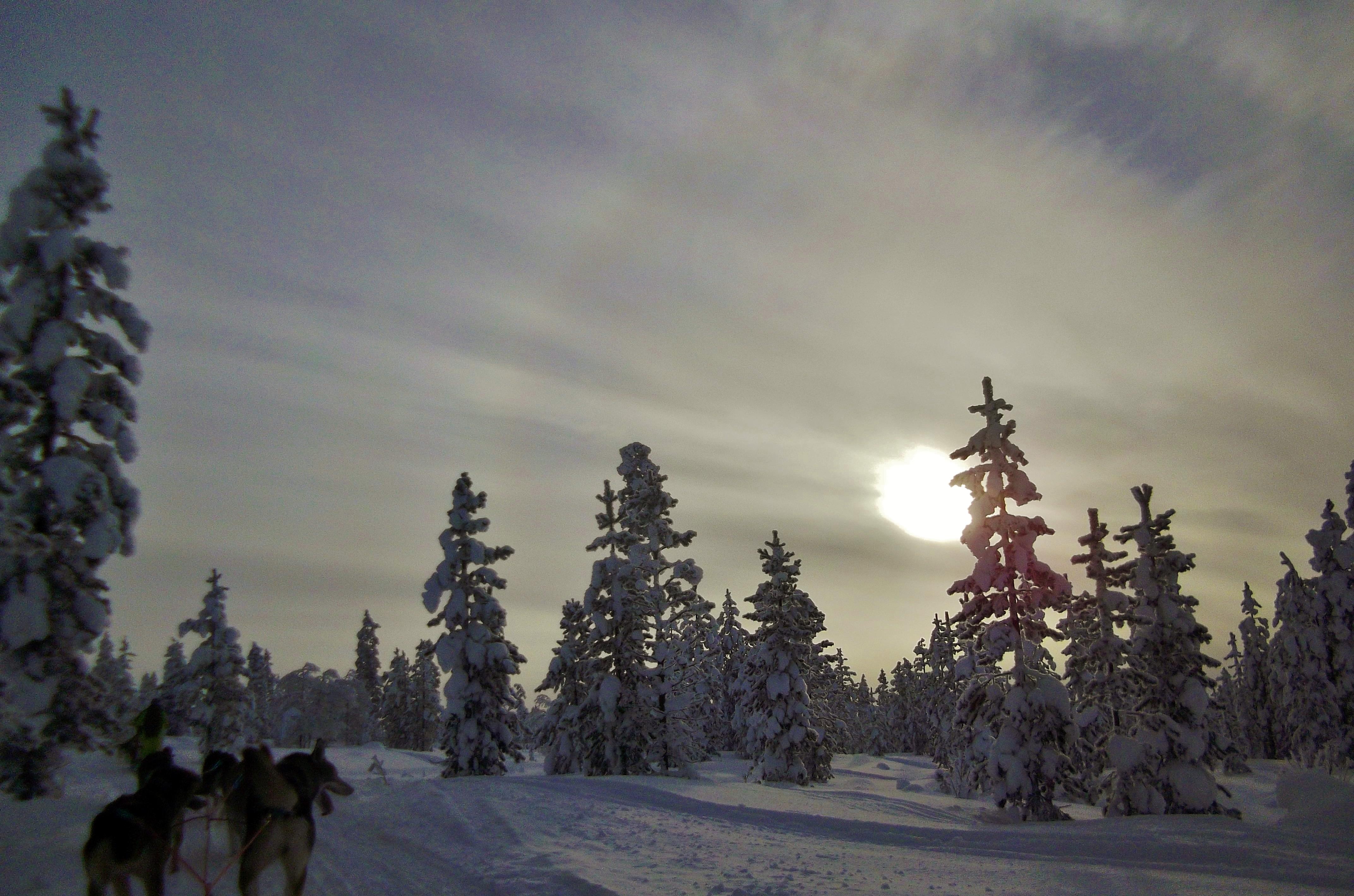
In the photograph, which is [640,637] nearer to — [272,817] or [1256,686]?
[272,817]

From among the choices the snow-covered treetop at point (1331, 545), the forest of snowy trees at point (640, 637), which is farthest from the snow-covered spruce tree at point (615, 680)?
the snow-covered treetop at point (1331, 545)

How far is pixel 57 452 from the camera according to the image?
17344 millimetres

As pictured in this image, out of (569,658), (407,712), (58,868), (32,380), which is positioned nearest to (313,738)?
(407,712)

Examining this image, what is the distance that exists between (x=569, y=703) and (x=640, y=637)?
495 centimetres

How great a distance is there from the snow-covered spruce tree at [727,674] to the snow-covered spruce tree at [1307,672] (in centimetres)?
3708

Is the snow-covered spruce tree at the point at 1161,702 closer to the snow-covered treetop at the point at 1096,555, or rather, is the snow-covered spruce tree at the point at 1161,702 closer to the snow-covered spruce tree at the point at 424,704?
the snow-covered treetop at the point at 1096,555

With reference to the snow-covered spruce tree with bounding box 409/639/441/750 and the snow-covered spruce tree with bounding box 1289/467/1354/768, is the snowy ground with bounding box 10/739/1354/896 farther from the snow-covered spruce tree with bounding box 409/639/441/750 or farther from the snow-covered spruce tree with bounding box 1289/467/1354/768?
the snow-covered spruce tree with bounding box 409/639/441/750

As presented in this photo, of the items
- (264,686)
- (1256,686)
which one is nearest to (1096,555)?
(1256,686)

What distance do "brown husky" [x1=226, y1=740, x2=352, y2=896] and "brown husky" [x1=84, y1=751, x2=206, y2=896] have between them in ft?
1.93

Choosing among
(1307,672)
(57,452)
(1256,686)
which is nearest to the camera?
(57,452)

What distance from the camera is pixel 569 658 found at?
35.6 meters

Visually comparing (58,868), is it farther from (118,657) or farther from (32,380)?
(118,657)

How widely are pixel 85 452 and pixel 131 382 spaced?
6.07 ft

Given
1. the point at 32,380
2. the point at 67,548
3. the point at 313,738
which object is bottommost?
the point at 313,738
